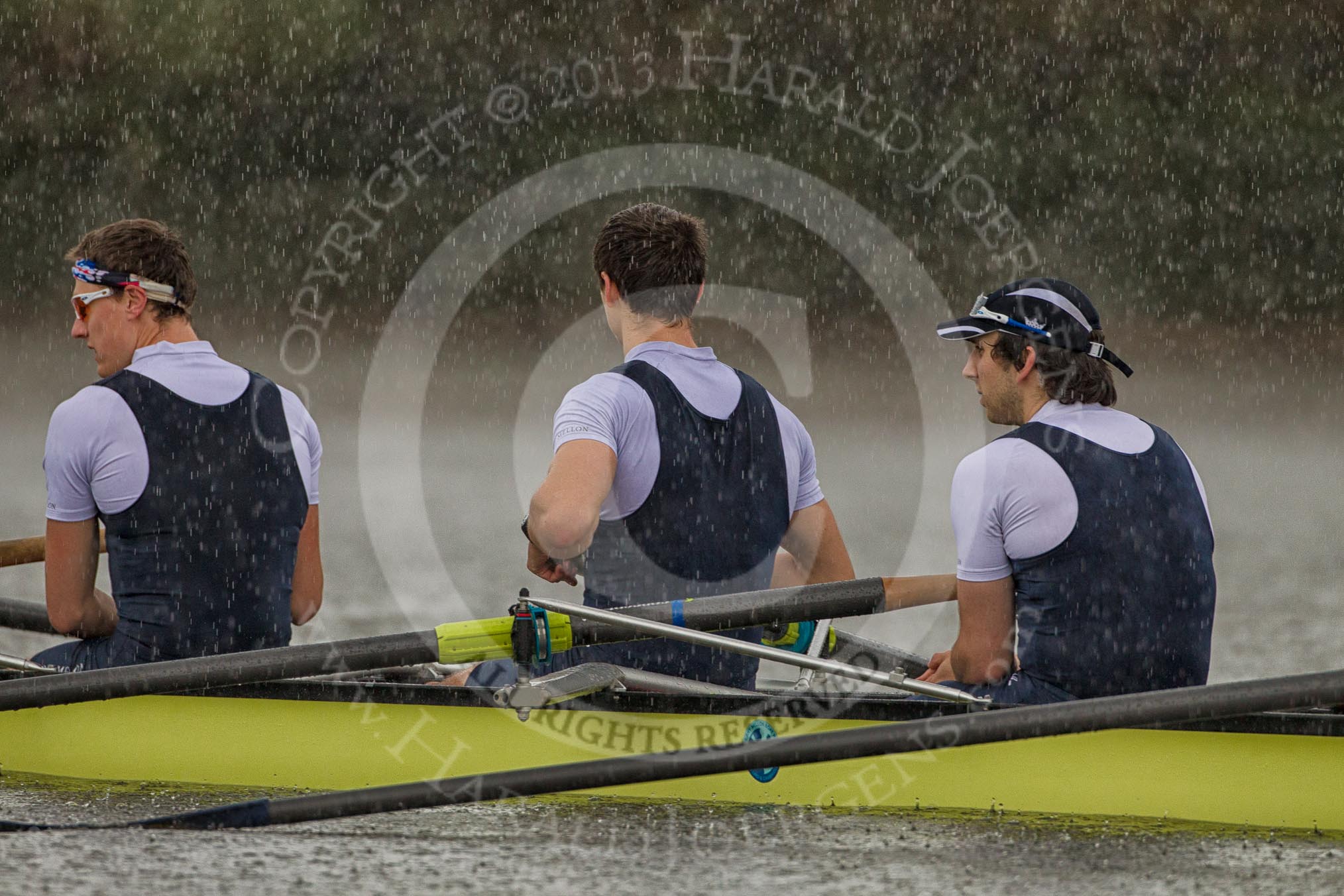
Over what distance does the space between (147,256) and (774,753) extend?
7.00 ft

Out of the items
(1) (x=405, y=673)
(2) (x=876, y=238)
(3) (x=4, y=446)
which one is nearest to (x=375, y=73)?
(2) (x=876, y=238)

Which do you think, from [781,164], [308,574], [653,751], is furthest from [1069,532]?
[781,164]

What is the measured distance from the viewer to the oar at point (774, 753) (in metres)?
3.38

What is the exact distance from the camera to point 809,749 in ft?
11.5

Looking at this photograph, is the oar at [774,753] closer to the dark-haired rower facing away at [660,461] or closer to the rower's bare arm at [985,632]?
the rower's bare arm at [985,632]

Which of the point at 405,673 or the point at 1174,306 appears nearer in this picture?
the point at 405,673

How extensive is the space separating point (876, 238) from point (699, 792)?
27337 millimetres

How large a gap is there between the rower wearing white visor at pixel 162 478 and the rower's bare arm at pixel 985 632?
71.0 inches

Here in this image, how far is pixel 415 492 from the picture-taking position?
31578 millimetres

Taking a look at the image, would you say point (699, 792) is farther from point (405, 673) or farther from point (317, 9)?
point (317, 9)

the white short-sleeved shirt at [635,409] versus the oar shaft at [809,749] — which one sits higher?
the white short-sleeved shirt at [635,409]

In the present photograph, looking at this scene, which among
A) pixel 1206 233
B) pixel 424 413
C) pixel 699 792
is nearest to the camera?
pixel 699 792

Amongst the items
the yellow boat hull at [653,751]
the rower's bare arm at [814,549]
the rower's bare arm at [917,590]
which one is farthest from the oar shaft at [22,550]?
the rower's bare arm at [917,590]

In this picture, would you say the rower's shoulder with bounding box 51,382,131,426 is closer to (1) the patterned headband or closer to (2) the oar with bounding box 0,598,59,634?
(1) the patterned headband
